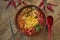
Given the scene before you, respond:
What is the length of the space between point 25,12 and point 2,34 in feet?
0.61

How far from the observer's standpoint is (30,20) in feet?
3.32

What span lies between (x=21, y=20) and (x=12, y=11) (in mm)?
81

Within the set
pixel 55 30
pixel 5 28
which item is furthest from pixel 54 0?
pixel 5 28

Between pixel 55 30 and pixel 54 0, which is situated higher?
pixel 54 0

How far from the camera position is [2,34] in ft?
3.34

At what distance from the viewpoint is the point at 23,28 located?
1.01 m

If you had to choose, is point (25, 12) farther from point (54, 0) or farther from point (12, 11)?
point (54, 0)

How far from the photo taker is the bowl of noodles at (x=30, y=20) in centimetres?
101

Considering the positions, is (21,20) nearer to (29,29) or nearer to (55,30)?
(29,29)

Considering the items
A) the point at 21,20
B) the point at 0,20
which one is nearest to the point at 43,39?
the point at 21,20

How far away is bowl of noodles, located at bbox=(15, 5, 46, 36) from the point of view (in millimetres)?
1011

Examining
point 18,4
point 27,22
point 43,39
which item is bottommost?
point 43,39

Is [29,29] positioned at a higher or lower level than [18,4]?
lower

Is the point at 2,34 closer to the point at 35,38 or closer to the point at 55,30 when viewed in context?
the point at 35,38
